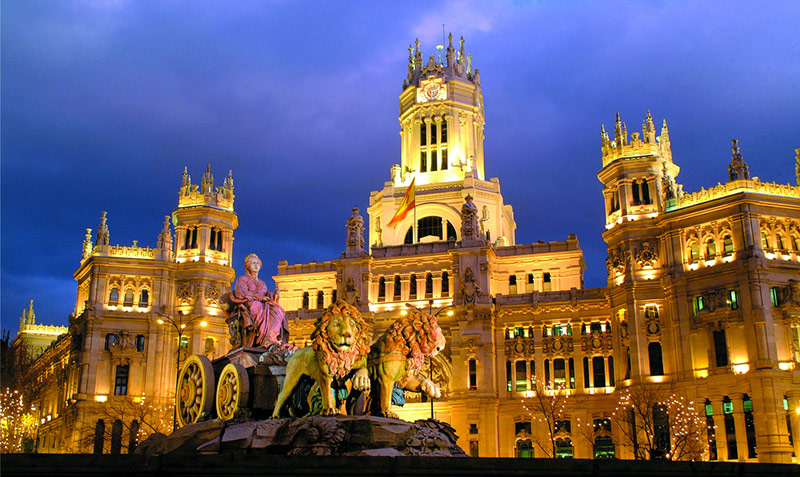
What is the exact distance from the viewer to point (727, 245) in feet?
192

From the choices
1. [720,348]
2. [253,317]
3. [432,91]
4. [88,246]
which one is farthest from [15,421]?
[253,317]

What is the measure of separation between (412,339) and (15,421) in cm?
7580

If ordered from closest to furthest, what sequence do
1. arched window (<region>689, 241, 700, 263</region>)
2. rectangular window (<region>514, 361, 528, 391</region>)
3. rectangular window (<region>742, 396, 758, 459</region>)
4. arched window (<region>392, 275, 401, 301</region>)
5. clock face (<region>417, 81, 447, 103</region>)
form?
rectangular window (<region>742, 396, 758, 459</region>), arched window (<region>689, 241, 700, 263</region>), rectangular window (<region>514, 361, 528, 391</region>), arched window (<region>392, 275, 401, 301</region>), clock face (<region>417, 81, 447, 103</region>)

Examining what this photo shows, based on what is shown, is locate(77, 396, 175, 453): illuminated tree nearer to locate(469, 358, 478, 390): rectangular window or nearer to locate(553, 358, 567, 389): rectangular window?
locate(469, 358, 478, 390): rectangular window

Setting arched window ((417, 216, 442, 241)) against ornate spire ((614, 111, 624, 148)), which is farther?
arched window ((417, 216, 442, 241))

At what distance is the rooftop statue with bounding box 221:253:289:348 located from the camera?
20.7 m

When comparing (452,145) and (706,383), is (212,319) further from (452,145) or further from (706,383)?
(706,383)

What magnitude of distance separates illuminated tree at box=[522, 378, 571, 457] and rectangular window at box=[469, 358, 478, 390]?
4.14 m

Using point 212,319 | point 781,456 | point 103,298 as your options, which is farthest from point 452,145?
point 781,456

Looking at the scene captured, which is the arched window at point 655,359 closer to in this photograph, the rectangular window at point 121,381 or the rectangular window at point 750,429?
the rectangular window at point 750,429

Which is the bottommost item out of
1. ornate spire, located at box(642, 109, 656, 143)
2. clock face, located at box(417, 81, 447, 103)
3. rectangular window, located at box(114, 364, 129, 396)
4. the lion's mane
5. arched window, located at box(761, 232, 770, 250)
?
the lion's mane

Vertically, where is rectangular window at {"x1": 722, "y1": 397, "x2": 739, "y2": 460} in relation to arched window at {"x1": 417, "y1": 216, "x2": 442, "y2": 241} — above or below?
below

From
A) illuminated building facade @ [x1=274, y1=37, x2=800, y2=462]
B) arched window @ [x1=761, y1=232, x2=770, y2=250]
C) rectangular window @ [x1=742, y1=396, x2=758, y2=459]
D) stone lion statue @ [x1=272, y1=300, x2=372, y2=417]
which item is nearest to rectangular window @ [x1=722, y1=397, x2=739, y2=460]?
illuminated building facade @ [x1=274, y1=37, x2=800, y2=462]

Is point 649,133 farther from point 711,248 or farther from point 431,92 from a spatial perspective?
point 431,92
